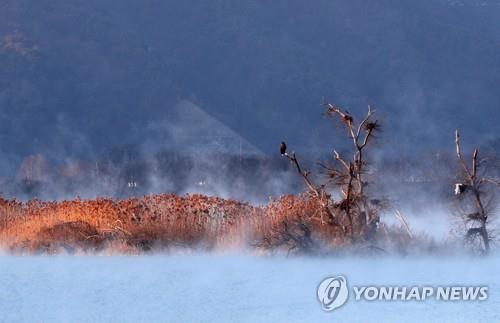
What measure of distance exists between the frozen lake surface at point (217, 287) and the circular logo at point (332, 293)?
14cm

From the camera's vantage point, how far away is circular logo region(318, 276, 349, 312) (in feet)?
42.0

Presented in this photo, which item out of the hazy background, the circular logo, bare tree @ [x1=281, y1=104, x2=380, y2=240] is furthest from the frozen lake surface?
the hazy background

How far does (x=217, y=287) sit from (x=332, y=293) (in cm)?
181

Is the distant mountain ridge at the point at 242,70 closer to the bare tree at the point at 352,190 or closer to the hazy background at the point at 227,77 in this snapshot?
the hazy background at the point at 227,77

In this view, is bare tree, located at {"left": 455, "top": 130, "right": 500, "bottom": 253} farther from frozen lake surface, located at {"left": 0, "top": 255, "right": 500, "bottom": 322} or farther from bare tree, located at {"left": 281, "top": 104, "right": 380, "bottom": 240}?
bare tree, located at {"left": 281, "top": 104, "right": 380, "bottom": 240}

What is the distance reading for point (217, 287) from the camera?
47.0 ft

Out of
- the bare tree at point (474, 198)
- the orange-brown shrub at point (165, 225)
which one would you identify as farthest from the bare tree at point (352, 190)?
the bare tree at point (474, 198)

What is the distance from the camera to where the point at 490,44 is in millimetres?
84188

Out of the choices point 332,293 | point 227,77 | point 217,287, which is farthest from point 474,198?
point 227,77

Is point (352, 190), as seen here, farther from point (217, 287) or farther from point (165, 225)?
point (217, 287)

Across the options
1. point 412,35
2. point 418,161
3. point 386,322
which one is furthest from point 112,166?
point 412,35

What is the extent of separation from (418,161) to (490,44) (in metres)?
41.5

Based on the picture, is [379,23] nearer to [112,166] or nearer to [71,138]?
[71,138]

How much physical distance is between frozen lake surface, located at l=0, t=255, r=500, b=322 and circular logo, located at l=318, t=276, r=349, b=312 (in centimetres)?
14
